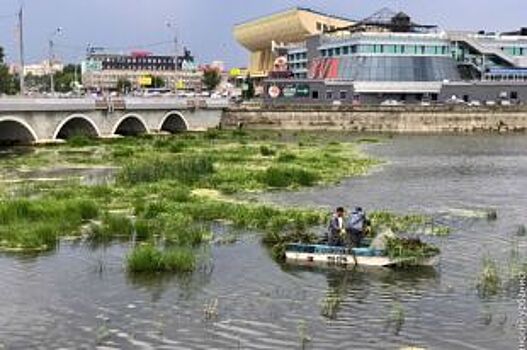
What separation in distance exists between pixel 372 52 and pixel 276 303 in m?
139

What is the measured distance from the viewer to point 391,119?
134 m

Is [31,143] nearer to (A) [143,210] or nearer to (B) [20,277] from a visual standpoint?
(A) [143,210]

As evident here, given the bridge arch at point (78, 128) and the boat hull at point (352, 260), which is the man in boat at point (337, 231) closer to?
the boat hull at point (352, 260)

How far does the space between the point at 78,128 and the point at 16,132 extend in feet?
41.1

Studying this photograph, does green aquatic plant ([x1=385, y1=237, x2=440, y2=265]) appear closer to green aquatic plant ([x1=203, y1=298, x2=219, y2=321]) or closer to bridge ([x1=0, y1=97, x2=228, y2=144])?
green aquatic plant ([x1=203, y1=298, x2=219, y2=321])

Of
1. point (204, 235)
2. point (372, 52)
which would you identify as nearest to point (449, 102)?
point (372, 52)

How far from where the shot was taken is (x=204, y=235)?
3425 cm

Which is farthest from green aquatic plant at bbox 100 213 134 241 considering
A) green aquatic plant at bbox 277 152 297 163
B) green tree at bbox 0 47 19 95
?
green tree at bbox 0 47 19 95

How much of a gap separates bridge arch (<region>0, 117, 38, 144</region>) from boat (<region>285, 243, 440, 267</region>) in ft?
193

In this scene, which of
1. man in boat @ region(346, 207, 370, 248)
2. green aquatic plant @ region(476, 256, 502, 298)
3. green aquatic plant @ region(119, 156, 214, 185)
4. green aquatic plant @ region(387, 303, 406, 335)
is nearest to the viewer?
green aquatic plant @ region(387, 303, 406, 335)

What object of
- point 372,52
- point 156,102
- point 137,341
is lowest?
point 137,341

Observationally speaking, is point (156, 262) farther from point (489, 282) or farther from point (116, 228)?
point (489, 282)

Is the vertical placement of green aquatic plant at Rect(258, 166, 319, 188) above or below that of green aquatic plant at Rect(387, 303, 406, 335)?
above

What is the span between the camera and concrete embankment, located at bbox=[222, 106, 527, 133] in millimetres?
133250
